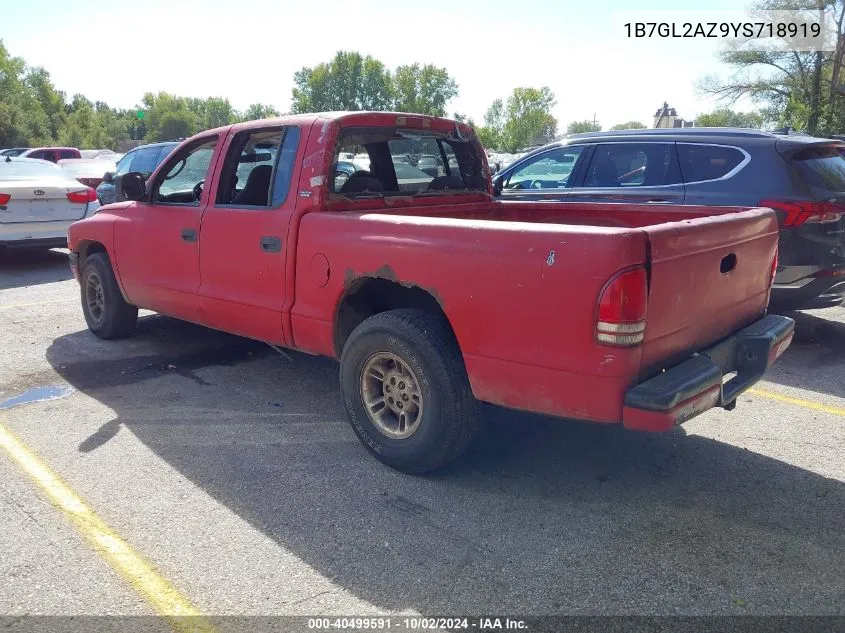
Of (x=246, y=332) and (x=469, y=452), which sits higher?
(x=246, y=332)

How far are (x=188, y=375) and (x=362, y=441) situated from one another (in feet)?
6.99

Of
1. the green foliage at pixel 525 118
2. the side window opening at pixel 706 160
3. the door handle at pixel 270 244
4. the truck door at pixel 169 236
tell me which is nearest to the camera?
the door handle at pixel 270 244

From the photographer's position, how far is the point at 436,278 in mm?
3473

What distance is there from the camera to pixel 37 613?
2.70m

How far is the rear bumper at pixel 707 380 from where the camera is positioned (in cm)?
297

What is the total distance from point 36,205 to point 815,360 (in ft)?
32.8

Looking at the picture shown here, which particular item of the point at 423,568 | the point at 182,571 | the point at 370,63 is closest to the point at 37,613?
the point at 182,571

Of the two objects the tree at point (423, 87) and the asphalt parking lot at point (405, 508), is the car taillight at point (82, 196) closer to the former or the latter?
the asphalt parking lot at point (405, 508)

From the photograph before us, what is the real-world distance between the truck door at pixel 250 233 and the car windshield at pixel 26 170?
7397 millimetres

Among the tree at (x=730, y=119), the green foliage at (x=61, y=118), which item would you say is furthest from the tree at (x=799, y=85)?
the green foliage at (x=61, y=118)

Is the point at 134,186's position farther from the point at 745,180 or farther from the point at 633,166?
the point at 745,180

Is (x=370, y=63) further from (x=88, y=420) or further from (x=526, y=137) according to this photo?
(x=88, y=420)

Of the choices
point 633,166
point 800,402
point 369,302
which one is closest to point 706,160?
point 633,166

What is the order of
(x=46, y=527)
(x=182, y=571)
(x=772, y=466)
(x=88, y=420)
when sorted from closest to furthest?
(x=182, y=571)
(x=46, y=527)
(x=772, y=466)
(x=88, y=420)
